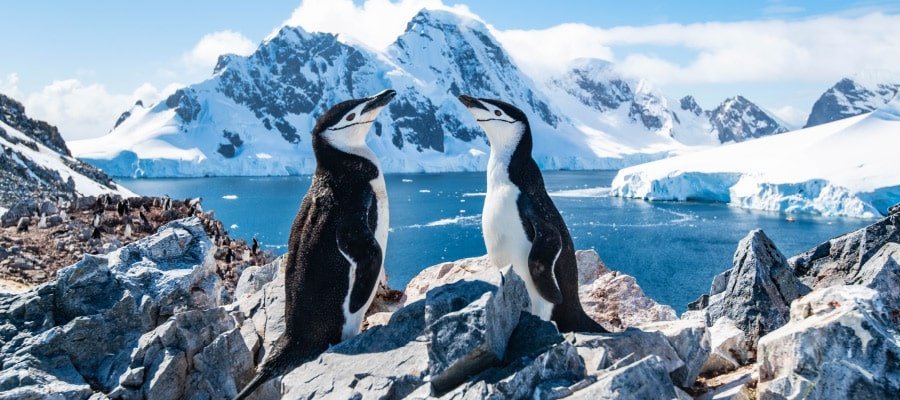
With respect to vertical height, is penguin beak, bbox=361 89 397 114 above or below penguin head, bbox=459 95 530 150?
A: above

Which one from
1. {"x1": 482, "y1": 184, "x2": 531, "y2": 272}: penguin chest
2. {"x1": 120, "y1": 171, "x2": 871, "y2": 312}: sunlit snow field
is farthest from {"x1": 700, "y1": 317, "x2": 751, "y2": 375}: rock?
{"x1": 120, "y1": 171, "x2": 871, "y2": 312}: sunlit snow field

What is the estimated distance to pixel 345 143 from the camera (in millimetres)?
5816

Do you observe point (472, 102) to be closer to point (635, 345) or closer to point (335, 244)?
point (335, 244)

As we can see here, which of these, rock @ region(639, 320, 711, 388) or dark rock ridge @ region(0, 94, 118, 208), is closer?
rock @ region(639, 320, 711, 388)

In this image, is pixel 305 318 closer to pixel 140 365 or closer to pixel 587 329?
pixel 140 365

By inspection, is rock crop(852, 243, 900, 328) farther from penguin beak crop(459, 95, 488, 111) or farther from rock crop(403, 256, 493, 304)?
penguin beak crop(459, 95, 488, 111)

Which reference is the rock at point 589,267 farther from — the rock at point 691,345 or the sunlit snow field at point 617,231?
the sunlit snow field at point 617,231

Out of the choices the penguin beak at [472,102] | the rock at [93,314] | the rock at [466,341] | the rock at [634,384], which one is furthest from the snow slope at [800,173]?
the rock at [466,341]

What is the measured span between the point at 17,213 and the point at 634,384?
14104mm

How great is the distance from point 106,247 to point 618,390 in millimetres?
10492

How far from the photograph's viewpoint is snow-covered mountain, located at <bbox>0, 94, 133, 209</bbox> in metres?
24.5

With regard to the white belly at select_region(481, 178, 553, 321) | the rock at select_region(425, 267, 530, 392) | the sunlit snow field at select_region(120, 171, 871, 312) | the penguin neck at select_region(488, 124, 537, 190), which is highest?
the penguin neck at select_region(488, 124, 537, 190)

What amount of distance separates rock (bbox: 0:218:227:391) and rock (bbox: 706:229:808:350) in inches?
199

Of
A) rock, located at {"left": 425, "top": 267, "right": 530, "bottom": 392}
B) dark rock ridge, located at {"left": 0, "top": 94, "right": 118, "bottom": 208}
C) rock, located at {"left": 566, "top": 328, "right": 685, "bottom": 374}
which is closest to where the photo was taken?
rock, located at {"left": 425, "top": 267, "right": 530, "bottom": 392}
